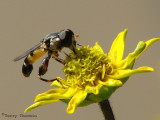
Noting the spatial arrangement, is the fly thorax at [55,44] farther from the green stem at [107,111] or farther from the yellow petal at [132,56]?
the green stem at [107,111]

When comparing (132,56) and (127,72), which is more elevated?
(132,56)

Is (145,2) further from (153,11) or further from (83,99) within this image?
(83,99)

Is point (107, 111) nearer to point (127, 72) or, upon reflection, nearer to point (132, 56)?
point (127, 72)

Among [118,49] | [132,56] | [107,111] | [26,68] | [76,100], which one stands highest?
[26,68]

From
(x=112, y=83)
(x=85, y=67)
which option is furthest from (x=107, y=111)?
(x=85, y=67)

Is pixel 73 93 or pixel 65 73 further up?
pixel 65 73

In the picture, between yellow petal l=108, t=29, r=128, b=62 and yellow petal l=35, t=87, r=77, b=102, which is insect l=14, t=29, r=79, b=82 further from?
yellow petal l=108, t=29, r=128, b=62

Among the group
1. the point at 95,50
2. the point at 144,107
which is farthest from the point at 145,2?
the point at 95,50
